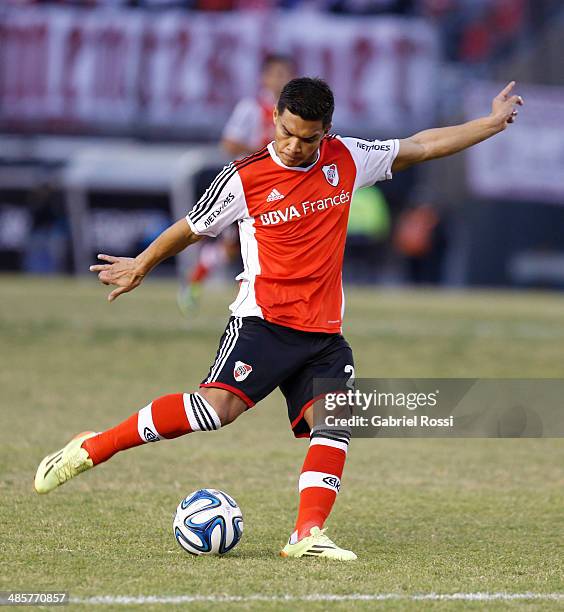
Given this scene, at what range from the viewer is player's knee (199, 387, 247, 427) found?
17.2 ft

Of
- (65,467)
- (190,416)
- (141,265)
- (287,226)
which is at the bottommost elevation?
(65,467)

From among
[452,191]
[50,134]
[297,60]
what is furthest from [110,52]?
[452,191]

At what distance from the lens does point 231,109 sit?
28062 mm

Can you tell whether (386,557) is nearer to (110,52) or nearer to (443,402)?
(443,402)

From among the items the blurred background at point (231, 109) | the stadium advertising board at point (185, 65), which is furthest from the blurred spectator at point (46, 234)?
the stadium advertising board at point (185, 65)

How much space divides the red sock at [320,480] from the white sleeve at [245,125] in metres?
7.68

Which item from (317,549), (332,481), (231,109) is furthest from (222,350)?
(231,109)

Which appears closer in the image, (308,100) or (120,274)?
(308,100)

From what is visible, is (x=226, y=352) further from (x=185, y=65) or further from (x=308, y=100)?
(x=185, y=65)

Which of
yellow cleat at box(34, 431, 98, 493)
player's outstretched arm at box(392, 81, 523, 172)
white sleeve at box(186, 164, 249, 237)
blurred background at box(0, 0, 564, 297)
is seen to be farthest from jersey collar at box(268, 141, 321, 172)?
blurred background at box(0, 0, 564, 297)

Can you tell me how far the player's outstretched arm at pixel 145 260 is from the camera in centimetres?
535

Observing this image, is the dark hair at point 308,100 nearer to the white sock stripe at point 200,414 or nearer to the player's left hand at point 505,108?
the player's left hand at point 505,108

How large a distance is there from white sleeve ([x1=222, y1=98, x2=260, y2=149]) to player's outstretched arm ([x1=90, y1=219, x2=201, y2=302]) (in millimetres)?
7364

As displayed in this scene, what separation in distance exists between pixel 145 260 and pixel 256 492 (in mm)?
1708
